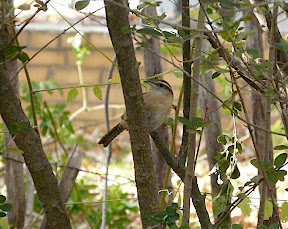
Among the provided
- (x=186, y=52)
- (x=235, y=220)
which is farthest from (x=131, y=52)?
(x=235, y=220)

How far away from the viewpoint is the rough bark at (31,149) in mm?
1756

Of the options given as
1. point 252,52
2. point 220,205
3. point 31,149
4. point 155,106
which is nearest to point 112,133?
point 155,106

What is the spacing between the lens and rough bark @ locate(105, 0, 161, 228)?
5.26 ft

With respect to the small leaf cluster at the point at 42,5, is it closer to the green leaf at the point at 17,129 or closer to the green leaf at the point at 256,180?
the green leaf at the point at 17,129

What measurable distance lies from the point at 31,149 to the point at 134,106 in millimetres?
368

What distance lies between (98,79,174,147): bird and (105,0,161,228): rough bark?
31 centimetres

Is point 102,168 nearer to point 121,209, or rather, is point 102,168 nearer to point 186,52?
point 121,209

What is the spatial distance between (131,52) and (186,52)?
0.79ft

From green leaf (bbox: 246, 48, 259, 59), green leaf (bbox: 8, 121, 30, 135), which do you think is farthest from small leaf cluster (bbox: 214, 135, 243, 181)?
green leaf (bbox: 8, 121, 30, 135)

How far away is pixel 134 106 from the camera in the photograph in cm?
167

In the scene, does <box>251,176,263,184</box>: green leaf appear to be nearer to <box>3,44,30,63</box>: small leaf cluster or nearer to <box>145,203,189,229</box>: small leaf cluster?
<box>145,203,189,229</box>: small leaf cluster

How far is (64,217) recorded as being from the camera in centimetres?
196

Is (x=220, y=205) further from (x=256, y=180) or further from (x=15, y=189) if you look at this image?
(x=15, y=189)

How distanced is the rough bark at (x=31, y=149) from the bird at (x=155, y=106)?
1.19 feet
